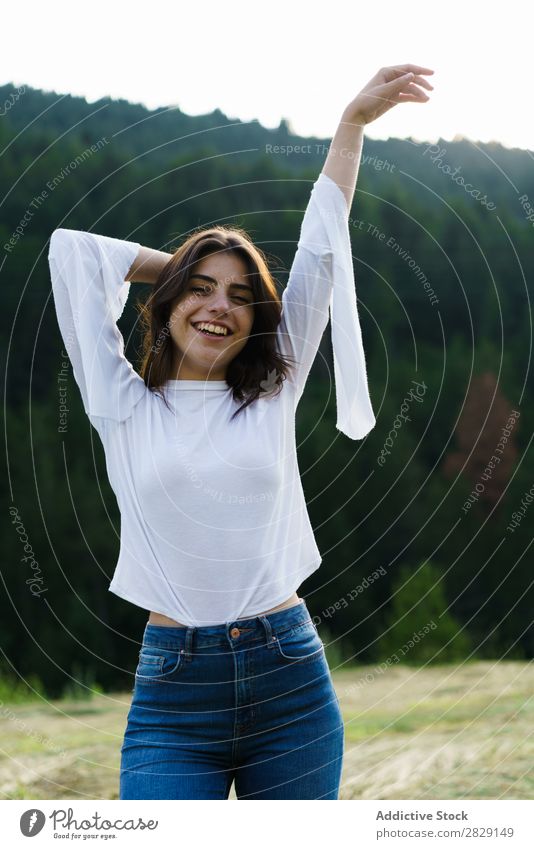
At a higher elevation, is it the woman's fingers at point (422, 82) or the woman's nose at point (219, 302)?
the woman's fingers at point (422, 82)

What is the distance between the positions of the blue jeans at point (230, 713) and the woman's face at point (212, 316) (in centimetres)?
54

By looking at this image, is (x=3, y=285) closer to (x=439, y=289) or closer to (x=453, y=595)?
(x=439, y=289)

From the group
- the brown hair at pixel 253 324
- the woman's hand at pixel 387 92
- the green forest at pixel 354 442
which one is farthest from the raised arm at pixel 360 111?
the green forest at pixel 354 442

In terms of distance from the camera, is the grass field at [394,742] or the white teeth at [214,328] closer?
the white teeth at [214,328]

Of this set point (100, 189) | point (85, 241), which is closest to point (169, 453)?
point (85, 241)

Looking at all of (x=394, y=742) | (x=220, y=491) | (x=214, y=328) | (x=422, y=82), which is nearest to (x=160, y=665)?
(x=220, y=491)

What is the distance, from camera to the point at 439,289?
26859 mm

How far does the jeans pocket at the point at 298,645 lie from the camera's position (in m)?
2.06

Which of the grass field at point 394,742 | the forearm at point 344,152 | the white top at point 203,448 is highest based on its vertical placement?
the forearm at point 344,152

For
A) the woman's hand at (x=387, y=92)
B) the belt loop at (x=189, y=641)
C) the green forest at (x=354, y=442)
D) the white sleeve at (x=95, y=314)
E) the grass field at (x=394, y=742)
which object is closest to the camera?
the belt loop at (x=189, y=641)

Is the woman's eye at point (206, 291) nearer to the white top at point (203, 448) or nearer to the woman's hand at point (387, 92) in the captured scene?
the white top at point (203, 448)

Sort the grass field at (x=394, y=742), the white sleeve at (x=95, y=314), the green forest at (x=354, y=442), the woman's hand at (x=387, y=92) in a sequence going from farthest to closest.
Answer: the green forest at (x=354, y=442)
the grass field at (x=394, y=742)
the woman's hand at (x=387, y=92)
the white sleeve at (x=95, y=314)

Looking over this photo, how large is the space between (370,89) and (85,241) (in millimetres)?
711

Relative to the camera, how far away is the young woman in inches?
80.0
